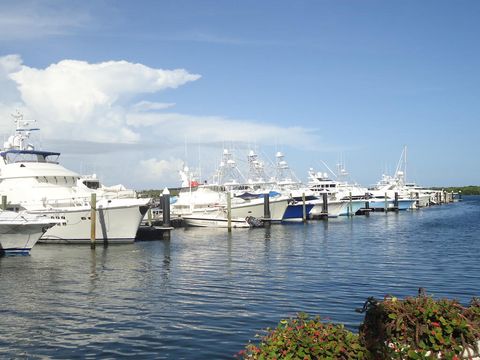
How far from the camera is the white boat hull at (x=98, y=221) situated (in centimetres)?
3572

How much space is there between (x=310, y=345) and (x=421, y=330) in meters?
1.10

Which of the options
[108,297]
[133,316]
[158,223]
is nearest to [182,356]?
[133,316]

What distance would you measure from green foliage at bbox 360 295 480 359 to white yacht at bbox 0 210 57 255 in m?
26.5

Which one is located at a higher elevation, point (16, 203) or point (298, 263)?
point (16, 203)

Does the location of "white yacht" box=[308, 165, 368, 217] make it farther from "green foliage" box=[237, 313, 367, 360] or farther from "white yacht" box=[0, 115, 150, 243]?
"green foliage" box=[237, 313, 367, 360]

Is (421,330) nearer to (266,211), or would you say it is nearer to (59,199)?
(59,199)

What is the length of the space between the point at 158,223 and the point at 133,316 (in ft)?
125

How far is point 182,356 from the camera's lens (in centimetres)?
1130

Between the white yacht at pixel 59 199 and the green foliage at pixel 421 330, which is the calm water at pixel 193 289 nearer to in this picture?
the white yacht at pixel 59 199

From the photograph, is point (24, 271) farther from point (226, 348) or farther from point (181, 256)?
point (226, 348)

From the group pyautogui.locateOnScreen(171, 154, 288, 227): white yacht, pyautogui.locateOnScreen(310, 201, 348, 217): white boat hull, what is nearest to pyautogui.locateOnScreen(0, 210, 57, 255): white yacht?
pyautogui.locateOnScreen(171, 154, 288, 227): white yacht

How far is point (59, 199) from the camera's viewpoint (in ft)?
125

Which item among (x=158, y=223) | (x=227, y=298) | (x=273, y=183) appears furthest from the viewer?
(x=273, y=183)

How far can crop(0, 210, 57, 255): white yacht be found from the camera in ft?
92.9
